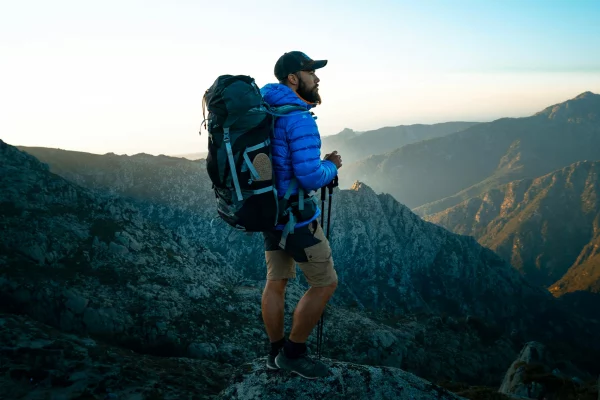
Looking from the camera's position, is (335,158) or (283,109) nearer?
(283,109)

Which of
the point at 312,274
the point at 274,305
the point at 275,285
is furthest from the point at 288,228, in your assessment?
the point at 274,305

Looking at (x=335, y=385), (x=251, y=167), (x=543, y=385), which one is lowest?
(x=543, y=385)

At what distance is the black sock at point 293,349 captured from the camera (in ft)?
18.3

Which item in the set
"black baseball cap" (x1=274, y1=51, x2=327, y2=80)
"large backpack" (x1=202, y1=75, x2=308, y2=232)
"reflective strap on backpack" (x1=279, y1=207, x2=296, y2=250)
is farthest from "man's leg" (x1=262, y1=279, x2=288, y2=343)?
"black baseball cap" (x1=274, y1=51, x2=327, y2=80)

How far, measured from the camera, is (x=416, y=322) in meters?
47.4

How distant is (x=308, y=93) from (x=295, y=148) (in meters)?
1.06

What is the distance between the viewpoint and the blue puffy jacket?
4418mm

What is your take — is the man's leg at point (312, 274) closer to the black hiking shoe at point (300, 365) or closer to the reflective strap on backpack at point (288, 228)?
the reflective strap on backpack at point (288, 228)

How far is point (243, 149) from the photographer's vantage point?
4.26 meters

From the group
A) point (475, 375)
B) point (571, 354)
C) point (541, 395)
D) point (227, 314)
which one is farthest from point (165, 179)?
point (571, 354)

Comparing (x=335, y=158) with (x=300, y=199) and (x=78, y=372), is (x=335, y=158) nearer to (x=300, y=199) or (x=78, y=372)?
(x=300, y=199)

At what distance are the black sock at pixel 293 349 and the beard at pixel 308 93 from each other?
12.5 ft

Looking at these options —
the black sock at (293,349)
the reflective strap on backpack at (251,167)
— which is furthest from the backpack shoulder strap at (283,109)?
the black sock at (293,349)

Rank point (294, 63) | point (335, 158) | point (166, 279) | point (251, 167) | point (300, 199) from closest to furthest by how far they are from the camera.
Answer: point (251, 167)
point (300, 199)
point (294, 63)
point (335, 158)
point (166, 279)
